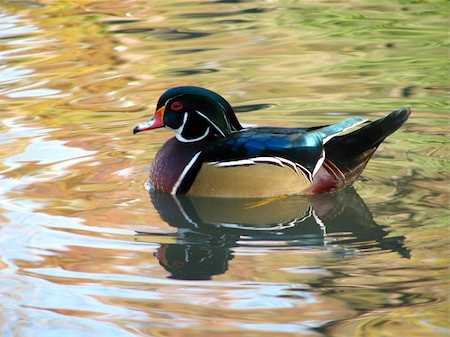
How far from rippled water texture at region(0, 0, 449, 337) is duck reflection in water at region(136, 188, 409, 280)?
0.02 metres

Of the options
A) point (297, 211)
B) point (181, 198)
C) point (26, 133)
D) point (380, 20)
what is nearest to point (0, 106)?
point (26, 133)

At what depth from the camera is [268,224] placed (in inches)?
270

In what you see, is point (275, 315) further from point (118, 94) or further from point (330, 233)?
point (118, 94)

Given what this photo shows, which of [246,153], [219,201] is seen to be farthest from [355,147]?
[219,201]

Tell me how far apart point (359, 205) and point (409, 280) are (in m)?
1.48

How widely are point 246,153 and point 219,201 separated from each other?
13.7 inches

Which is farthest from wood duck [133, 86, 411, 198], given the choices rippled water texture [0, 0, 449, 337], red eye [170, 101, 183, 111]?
rippled water texture [0, 0, 449, 337]

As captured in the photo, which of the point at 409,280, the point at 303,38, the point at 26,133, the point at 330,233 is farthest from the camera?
the point at 303,38

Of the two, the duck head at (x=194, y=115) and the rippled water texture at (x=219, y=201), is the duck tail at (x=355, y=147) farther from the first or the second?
the duck head at (x=194, y=115)

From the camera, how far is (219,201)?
24.2 ft

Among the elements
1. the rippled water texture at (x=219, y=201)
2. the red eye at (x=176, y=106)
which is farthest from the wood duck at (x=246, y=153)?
the rippled water texture at (x=219, y=201)

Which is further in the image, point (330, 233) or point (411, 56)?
point (411, 56)

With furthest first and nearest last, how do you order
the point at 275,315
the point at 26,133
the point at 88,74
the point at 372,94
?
the point at 88,74 → the point at 372,94 → the point at 26,133 → the point at 275,315

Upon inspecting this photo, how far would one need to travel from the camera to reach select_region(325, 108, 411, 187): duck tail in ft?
24.5
